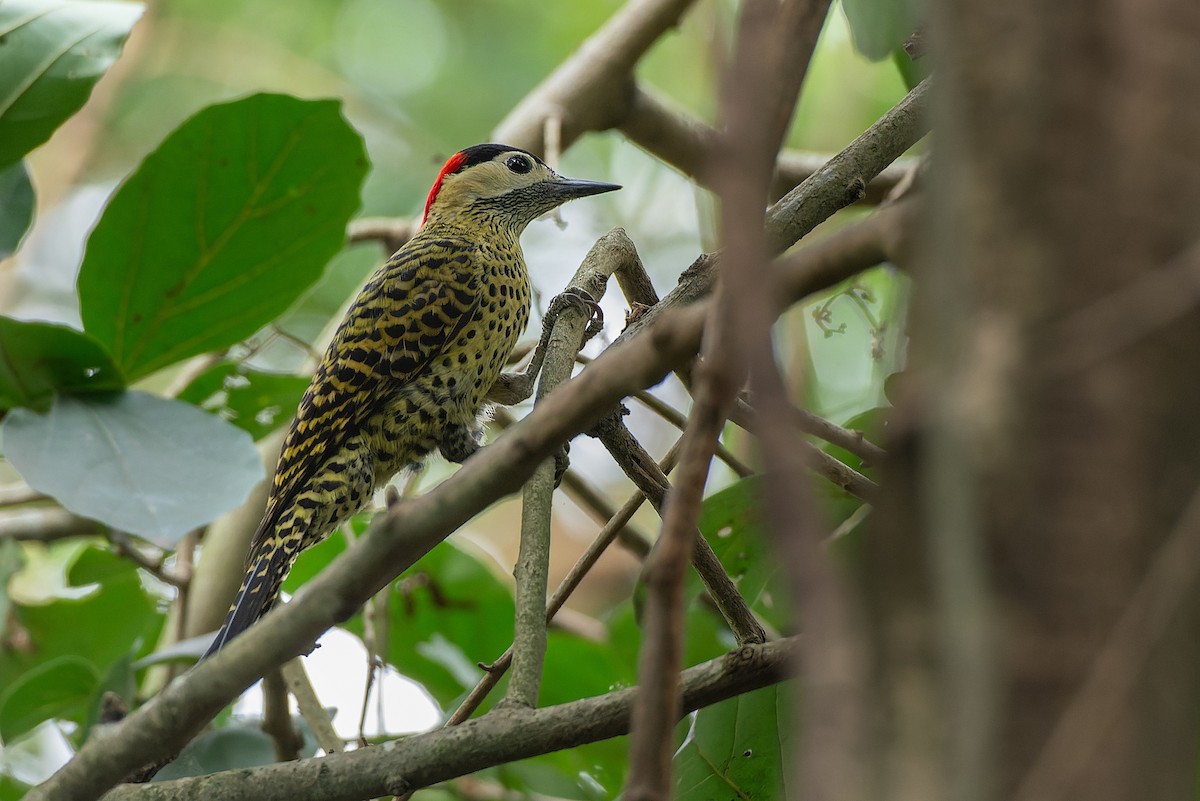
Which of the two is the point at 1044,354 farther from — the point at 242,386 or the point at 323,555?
the point at 323,555

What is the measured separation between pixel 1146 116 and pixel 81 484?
2.37 metres

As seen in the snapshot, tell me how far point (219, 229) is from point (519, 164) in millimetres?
1018

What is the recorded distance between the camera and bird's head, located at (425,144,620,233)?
150 inches

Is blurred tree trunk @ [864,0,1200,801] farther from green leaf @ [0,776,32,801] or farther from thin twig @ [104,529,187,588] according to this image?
green leaf @ [0,776,32,801]

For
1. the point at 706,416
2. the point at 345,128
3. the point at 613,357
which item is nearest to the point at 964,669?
the point at 706,416

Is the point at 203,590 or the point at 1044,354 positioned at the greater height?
the point at 203,590

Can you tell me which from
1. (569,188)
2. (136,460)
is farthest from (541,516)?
(569,188)

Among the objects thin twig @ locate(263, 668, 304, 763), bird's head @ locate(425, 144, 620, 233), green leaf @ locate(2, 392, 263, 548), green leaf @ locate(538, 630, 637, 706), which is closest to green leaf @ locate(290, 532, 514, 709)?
green leaf @ locate(538, 630, 637, 706)

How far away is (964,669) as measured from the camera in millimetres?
624

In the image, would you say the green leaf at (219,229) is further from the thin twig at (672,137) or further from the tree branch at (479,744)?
the tree branch at (479,744)

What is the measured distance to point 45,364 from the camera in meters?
2.75

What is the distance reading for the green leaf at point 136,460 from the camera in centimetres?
252

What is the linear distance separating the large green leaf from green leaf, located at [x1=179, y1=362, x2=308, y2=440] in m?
0.52

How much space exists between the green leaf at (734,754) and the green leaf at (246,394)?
5.32ft
